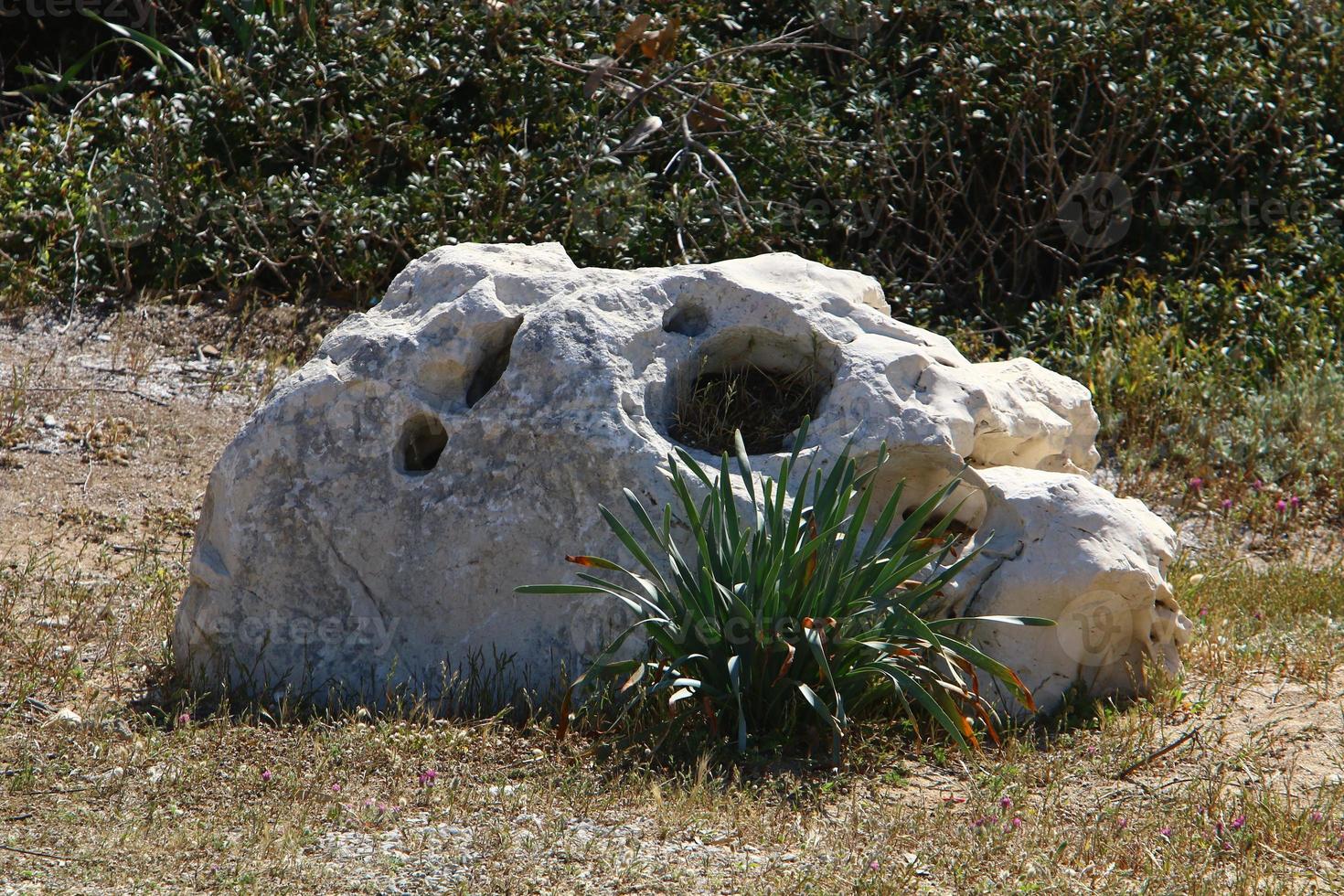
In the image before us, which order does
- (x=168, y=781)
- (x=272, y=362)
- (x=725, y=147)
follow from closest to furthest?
(x=168, y=781), (x=272, y=362), (x=725, y=147)

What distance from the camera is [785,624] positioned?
4184mm

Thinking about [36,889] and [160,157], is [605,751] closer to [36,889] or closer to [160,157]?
[36,889]

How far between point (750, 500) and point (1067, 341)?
425 centimetres

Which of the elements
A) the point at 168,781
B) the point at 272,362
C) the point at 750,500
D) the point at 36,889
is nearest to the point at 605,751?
the point at 750,500

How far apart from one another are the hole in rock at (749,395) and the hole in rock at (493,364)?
0.64 meters

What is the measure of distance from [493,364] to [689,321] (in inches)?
29.0

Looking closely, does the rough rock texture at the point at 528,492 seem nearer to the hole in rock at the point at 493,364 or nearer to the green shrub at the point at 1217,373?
the hole in rock at the point at 493,364

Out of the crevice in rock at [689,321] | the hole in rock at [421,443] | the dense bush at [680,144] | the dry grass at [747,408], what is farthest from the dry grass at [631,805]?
the dense bush at [680,144]

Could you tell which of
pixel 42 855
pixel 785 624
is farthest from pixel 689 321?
pixel 42 855

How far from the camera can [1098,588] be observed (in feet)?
14.6

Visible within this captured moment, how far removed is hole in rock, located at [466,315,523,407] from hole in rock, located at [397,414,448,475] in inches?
6.1

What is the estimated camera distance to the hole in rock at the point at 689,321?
4973 mm

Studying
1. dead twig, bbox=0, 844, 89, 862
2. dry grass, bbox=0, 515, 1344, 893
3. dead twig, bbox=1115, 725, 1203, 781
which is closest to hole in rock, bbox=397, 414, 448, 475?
dry grass, bbox=0, 515, 1344, 893

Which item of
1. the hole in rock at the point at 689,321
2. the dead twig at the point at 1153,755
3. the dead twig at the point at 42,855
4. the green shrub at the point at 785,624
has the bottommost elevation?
the dead twig at the point at 42,855
